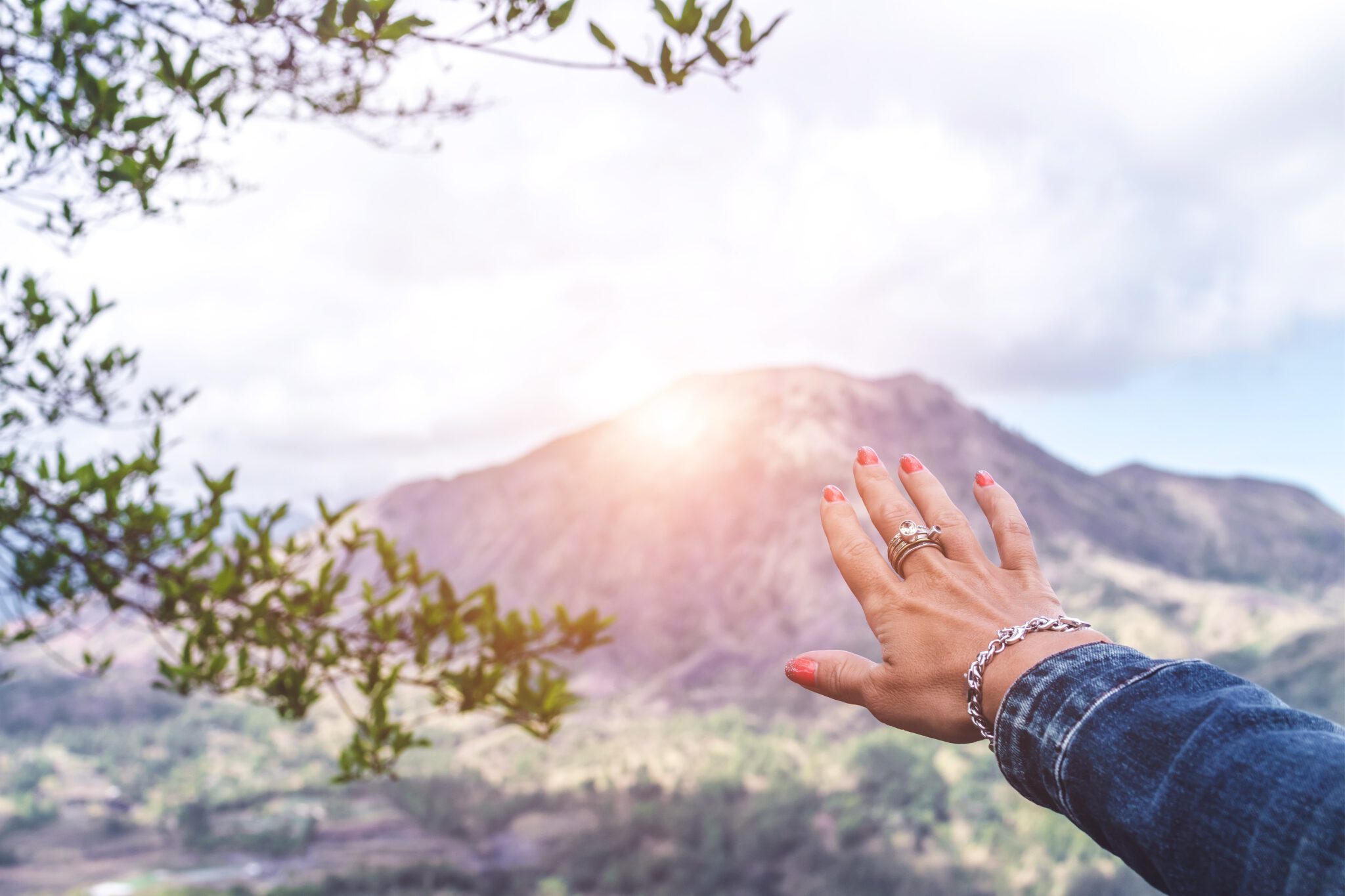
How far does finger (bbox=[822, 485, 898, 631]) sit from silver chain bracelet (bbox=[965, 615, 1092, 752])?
19 cm

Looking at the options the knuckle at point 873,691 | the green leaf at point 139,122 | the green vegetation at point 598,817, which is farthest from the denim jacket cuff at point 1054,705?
the green vegetation at point 598,817

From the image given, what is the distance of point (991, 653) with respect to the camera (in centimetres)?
128

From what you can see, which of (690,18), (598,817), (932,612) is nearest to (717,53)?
(690,18)

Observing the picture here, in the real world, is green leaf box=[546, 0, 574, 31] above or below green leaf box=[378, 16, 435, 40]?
above

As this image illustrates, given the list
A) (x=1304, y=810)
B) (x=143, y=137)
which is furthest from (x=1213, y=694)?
(x=143, y=137)

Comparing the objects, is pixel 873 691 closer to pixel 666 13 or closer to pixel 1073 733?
pixel 1073 733

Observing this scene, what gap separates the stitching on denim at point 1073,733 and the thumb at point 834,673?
0.33 m

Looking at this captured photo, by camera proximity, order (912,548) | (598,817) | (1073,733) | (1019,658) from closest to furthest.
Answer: (1073,733)
(1019,658)
(912,548)
(598,817)

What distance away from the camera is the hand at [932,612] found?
1308mm

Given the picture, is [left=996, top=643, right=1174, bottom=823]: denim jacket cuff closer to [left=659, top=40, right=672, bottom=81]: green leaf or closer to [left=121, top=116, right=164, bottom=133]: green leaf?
[left=659, top=40, right=672, bottom=81]: green leaf

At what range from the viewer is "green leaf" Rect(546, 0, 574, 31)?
219 centimetres

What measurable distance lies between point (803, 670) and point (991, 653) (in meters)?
0.38

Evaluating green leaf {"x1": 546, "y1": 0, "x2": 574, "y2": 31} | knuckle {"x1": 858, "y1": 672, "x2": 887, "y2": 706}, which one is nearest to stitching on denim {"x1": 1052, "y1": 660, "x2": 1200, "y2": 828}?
knuckle {"x1": 858, "y1": 672, "x2": 887, "y2": 706}

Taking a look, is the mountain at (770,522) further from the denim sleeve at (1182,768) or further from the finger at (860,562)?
the denim sleeve at (1182,768)
